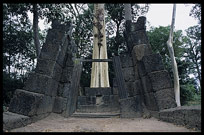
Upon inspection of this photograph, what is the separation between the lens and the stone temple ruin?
5.26 metres

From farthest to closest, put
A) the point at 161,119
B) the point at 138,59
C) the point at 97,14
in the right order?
the point at 97,14 < the point at 138,59 < the point at 161,119

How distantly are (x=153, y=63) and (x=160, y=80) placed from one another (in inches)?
24.0

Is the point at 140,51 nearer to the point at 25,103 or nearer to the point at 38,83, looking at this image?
the point at 38,83

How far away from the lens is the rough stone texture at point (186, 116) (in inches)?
143

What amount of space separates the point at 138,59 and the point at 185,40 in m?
18.4

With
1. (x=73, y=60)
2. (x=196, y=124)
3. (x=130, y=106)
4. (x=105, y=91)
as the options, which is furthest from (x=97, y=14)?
(x=196, y=124)

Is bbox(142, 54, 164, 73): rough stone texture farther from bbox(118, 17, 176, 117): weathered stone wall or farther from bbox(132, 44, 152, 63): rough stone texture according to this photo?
bbox(132, 44, 152, 63): rough stone texture

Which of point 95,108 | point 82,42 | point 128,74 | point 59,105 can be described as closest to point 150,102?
point 128,74

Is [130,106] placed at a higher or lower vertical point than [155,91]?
lower

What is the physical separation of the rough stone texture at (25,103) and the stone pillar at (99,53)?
7.82m

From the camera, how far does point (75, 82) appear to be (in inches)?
289

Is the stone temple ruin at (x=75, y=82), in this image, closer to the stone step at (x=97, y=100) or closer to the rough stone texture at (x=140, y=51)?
the rough stone texture at (x=140, y=51)

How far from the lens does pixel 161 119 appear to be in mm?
5430

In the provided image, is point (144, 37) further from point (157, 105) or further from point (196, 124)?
point (196, 124)
